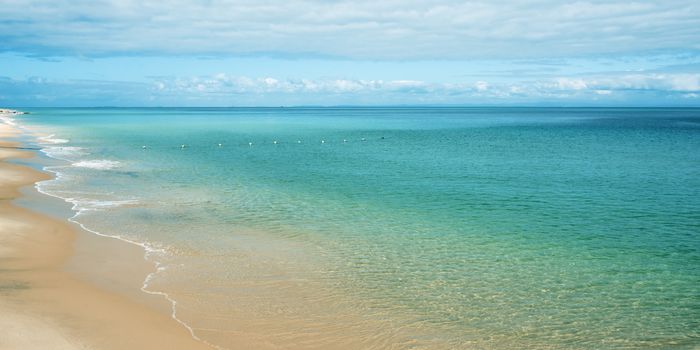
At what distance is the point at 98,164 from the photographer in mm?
42156

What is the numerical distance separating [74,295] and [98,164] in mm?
30878

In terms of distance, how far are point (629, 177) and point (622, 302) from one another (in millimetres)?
24923

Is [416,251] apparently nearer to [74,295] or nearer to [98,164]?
[74,295]

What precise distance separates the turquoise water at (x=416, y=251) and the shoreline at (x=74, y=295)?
650 millimetres

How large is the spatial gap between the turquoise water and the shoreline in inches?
25.6

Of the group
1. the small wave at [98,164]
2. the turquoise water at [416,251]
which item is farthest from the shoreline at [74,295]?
the small wave at [98,164]

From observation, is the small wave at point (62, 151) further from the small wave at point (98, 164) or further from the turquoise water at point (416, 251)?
the turquoise water at point (416, 251)

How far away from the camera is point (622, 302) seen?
1366 cm

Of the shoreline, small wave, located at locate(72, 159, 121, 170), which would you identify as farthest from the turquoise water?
small wave, located at locate(72, 159, 121, 170)

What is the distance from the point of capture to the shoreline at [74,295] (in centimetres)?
1116

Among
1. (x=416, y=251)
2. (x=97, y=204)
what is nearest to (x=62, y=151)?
(x=97, y=204)

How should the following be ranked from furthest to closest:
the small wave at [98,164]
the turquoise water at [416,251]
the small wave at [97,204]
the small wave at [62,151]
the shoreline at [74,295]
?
the small wave at [62,151], the small wave at [98,164], the small wave at [97,204], the turquoise water at [416,251], the shoreline at [74,295]

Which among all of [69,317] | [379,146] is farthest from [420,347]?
[379,146]

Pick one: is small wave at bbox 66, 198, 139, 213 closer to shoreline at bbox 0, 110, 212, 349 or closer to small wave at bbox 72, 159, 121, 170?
shoreline at bbox 0, 110, 212, 349
